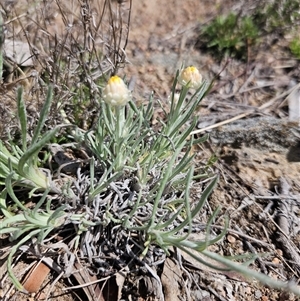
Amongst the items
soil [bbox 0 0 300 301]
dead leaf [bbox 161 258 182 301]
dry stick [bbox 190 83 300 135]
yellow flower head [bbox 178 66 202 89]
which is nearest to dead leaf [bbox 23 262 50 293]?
soil [bbox 0 0 300 301]

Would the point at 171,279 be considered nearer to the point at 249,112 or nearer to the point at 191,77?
the point at 191,77

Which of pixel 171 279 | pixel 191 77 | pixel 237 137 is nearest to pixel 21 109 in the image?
pixel 191 77

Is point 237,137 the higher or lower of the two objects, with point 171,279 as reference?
higher

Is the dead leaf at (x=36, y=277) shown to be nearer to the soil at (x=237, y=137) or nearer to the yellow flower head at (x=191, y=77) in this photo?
the soil at (x=237, y=137)

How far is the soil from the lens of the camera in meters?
1.48

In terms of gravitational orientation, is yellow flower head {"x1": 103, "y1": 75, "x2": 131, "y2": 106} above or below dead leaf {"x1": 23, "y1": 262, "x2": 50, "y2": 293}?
above

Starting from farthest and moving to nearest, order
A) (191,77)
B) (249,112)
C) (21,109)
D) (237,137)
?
1. (249,112)
2. (237,137)
3. (191,77)
4. (21,109)

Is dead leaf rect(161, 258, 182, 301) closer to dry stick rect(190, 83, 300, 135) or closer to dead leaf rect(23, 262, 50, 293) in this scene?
dead leaf rect(23, 262, 50, 293)

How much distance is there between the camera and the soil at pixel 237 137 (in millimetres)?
1478

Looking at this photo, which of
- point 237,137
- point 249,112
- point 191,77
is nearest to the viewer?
point 191,77

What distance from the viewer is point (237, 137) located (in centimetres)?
196

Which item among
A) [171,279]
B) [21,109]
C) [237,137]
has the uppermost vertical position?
[21,109]

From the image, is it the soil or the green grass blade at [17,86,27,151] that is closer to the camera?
the green grass blade at [17,86,27,151]

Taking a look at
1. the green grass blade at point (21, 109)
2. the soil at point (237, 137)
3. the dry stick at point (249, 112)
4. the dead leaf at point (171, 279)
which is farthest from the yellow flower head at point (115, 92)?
the dry stick at point (249, 112)
